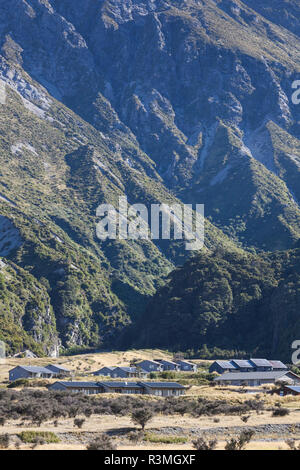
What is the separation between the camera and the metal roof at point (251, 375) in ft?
346

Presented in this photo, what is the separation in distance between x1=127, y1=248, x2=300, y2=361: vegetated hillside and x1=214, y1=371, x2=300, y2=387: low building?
29.1 meters

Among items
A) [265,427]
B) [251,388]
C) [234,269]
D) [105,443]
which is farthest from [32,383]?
[234,269]

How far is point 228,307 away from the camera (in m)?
163

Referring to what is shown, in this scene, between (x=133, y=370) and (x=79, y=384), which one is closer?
(x=79, y=384)

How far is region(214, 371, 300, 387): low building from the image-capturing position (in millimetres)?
104938

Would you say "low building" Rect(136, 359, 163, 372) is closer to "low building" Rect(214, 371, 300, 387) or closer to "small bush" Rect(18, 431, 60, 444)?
"low building" Rect(214, 371, 300, 387)

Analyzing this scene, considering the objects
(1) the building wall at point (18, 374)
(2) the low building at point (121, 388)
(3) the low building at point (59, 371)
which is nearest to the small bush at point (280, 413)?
(2) the low building at point (121, 388)

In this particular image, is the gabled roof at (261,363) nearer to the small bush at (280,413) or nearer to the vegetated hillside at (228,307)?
the vegetated hillside at (228,307)

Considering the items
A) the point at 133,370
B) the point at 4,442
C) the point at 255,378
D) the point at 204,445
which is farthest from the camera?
the point at 133,370

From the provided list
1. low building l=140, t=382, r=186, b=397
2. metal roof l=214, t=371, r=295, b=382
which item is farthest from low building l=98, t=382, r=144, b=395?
metal roof l=214, t=371, r=295, b=382

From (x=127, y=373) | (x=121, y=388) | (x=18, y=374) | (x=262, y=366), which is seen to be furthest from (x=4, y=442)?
(x=262, y=366)

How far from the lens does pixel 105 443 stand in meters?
44.9

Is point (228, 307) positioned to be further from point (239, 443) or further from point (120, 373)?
point (239, 443)

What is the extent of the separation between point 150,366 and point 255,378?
2235 cm
